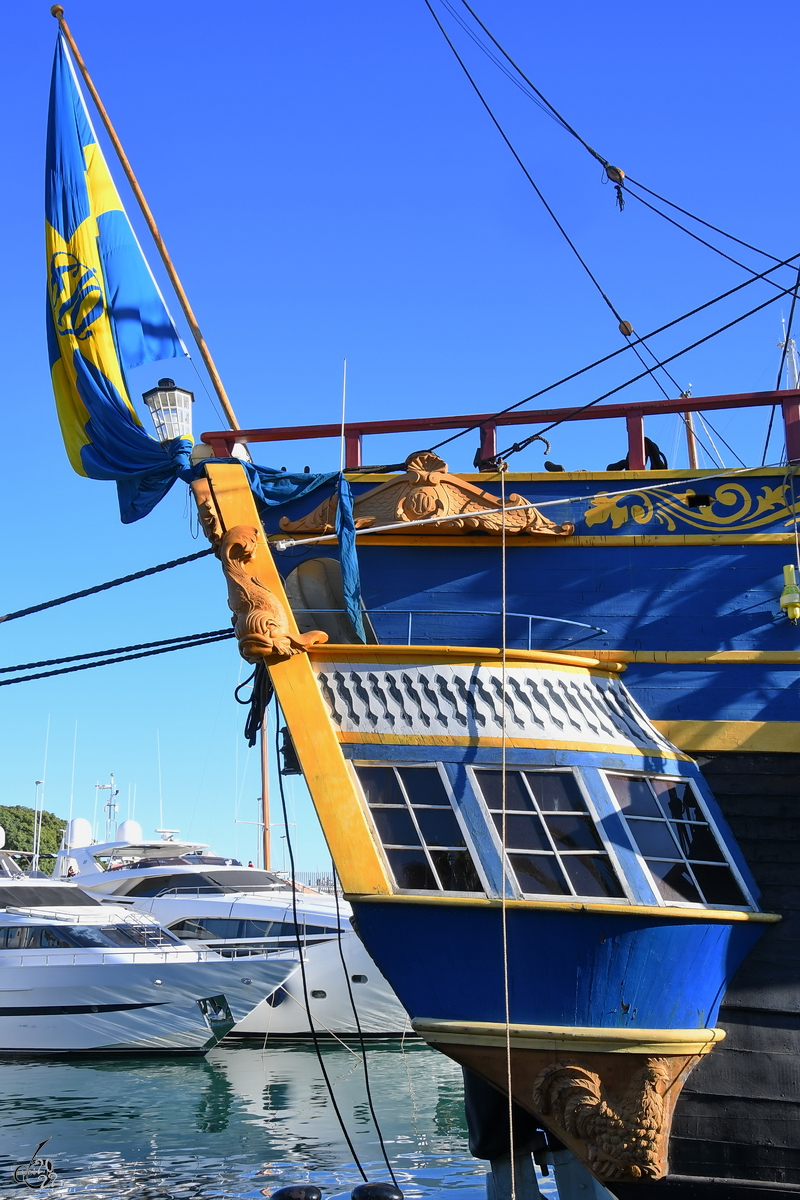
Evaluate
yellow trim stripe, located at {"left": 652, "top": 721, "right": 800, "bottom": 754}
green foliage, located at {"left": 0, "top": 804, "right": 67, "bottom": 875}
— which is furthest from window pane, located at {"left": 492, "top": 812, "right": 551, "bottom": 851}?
green foliage, located at {"left": 0, "top": 804, "right": 67, "bottom": 875}

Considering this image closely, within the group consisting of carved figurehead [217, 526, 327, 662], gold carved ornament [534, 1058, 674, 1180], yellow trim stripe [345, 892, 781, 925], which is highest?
carved figurehead [217, 526, 327, 662]

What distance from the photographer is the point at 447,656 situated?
7605 millimetres

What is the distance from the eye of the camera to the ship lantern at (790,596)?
25.6ft

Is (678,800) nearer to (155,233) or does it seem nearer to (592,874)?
(592,874)

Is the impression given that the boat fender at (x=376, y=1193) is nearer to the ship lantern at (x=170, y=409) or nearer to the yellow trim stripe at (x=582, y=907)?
the yellow trim stripe at (x=582, y=907)

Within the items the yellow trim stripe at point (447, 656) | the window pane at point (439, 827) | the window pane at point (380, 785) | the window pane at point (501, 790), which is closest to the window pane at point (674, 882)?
the window pane at point (501, 790)

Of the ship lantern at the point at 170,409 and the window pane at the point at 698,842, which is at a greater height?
the ship lantern at the point at 170,409

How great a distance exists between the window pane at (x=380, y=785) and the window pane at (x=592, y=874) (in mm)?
1184

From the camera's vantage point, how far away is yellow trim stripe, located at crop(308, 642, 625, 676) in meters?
7.58

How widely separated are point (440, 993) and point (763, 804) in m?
2.56

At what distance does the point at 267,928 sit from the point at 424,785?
651 inches

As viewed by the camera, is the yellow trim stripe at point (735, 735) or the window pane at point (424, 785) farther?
the yellow trim stripe at point (735, 735)

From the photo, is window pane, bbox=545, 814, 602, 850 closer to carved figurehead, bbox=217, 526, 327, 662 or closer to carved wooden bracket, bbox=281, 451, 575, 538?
carved figurehead, bbox=217, 526, 327, 662

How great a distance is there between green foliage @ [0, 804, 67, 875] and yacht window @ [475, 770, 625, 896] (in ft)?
205
